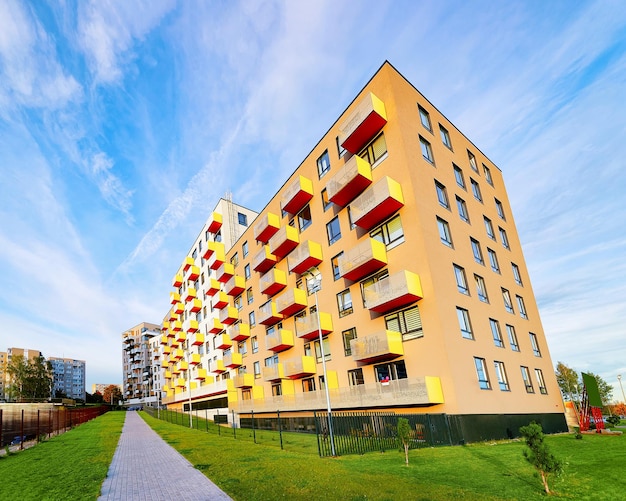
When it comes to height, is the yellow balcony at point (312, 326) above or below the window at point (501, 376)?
above

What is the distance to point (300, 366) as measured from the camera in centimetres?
2839

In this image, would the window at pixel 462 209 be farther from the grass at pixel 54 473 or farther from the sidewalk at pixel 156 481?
the grass at pixel 54 473

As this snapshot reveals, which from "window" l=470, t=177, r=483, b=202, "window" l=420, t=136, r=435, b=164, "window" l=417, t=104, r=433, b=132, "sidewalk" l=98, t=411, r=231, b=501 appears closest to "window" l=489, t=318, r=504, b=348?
"window" l=470, t=177, r=483, b=202

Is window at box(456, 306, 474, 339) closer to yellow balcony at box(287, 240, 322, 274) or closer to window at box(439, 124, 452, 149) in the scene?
yellow balcony at box(287, 240, 322, 274)

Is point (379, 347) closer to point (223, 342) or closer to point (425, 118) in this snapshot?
point (425, 118)

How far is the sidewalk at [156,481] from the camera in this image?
9.66 meters

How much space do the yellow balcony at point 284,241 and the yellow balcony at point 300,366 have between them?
8989 millimetres

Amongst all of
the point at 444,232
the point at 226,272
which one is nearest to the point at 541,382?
the point at 444,232

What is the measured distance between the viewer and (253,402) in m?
33.9

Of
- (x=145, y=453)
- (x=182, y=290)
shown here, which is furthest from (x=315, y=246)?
(x=182, y=290)

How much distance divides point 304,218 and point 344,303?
→ 8.92 metres

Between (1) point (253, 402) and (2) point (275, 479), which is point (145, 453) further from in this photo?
(1) point (253, 402)

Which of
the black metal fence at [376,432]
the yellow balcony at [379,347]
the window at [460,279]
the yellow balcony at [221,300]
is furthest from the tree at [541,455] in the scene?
the yellow balcony at [221,300]

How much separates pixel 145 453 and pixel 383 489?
45.4 ft
